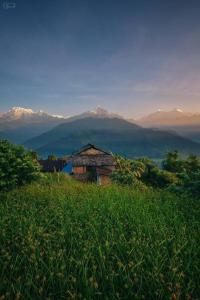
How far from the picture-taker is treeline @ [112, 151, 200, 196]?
37.0 feet

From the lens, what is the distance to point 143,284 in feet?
13.1

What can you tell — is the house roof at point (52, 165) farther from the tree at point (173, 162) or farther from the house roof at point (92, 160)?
the tree at point (173, 162)

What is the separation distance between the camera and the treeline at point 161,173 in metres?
11.3

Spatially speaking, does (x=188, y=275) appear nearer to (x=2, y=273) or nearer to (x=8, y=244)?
(x=2, y=273)

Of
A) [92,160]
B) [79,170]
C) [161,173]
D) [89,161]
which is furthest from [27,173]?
[89,161]

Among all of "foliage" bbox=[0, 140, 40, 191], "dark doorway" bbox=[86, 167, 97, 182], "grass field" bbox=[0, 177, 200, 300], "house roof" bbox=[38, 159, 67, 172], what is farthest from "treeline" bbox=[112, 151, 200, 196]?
"house roof" bbox=[38, 159, 67, 172]

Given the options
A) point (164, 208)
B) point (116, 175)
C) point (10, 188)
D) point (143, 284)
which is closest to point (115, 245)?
point (143, 284)

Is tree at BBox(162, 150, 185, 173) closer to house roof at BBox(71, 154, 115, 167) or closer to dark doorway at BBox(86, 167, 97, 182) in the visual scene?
dark doorway at BBox(86, 167, 97, 182)

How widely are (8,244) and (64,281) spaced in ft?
7.14

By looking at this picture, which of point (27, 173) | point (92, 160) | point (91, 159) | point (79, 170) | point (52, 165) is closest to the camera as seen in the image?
point (27, 173)

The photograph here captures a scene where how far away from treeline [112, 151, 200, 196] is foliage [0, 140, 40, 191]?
18.9ft

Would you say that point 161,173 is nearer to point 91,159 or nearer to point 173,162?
point 173,162

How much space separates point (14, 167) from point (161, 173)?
27.5 meters

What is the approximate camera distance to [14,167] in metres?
12.7
